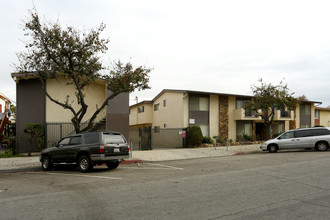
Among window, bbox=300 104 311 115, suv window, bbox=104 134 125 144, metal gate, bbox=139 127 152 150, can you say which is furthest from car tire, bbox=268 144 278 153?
window, bbox=300 104 311 115

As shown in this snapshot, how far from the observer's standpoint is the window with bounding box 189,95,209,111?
93.2 feet

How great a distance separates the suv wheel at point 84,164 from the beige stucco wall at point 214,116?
62.0ft

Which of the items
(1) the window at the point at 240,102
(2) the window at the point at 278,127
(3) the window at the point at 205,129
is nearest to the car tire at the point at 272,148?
(3) the window at the point at 205,129

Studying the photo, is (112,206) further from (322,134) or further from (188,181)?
(322,134)

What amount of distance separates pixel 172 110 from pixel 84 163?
1836cm

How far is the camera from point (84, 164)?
1196 cm

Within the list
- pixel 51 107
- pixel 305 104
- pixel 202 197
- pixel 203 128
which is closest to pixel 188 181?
pixel 202 197

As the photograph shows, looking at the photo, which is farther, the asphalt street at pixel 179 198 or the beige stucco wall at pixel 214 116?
the beige stucco wall at pixel 214 116

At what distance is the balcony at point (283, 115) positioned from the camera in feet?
108

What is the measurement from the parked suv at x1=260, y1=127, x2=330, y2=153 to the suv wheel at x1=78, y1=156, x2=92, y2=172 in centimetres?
1350

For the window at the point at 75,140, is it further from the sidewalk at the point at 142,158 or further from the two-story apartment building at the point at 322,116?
the two-story apartment building at the point at 322,116

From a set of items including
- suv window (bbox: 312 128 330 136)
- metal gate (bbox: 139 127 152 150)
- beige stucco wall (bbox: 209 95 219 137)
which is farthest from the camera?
beige stucco wall (bbox: 209 95 219 137)

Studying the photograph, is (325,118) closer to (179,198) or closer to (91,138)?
(91,138)

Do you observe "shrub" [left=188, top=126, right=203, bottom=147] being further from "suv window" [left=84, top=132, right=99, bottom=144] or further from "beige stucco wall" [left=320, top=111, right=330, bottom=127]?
"beige stucco wall" [left=320, top=111, right=330, bottom=127]
